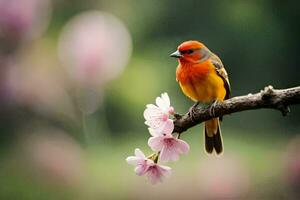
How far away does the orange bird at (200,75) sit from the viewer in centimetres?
206

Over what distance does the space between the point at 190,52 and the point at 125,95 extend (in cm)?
488

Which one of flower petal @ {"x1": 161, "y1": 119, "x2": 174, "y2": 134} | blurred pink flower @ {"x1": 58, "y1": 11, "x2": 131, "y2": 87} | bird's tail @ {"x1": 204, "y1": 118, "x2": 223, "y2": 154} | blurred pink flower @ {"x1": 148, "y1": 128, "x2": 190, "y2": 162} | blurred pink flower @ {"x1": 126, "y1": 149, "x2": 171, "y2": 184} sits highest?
blurred pink flower @ {"x1": 58, "y1": 11, "x2": 131, "y2": 87}

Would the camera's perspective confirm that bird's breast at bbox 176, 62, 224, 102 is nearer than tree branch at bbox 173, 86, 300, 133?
No

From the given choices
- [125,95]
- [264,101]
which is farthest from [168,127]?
[125,95]

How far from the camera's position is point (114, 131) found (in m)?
7.50

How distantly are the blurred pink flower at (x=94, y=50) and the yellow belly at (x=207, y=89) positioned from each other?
328 cm

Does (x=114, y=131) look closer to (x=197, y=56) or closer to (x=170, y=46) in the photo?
(x=170, y=46)

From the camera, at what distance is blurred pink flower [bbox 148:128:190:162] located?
1623 mm

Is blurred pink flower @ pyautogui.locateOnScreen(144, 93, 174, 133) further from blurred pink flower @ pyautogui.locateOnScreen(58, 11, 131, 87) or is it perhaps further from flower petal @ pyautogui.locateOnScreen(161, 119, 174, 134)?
blurred pink flower @ pyautogui.locateOnScreen(58, 11, 131, 87)

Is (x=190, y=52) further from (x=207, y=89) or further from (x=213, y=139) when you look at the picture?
(x=213, y=139)

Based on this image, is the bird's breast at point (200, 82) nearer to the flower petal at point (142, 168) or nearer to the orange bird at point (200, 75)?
the orange bird at point (200, 75)

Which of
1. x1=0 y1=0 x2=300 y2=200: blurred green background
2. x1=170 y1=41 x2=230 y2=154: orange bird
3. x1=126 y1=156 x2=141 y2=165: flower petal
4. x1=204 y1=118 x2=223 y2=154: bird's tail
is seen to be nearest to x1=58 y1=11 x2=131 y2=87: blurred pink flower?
x1=0 y1=0 x2=300 y2=200: blurred green background

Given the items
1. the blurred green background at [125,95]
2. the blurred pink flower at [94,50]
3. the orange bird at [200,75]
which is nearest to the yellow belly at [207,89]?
the orange bird at [200,75]

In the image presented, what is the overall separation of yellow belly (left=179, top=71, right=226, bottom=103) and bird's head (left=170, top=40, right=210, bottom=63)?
48 millimetres
